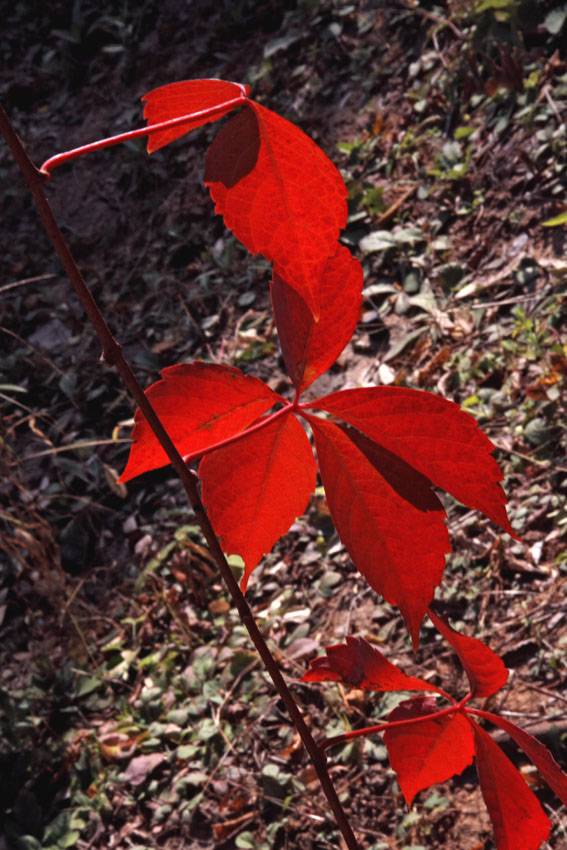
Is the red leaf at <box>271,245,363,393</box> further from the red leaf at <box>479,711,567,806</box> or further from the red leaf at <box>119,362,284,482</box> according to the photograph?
the red leaf at <box>479,711,567,806</box>

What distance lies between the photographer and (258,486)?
24.1 inches

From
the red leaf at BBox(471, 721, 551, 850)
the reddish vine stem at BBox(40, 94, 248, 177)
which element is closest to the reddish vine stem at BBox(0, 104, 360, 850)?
the reddish vine stem at BBox(40, 94, 248, 177)

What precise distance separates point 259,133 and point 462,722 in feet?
1.74

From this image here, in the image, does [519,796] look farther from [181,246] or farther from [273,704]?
[181,246]

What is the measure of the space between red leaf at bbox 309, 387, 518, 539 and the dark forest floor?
3.26ft

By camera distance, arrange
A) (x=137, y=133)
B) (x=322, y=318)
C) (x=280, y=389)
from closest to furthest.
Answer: (x=137, y=133) < (x=322, y=318) < (x=280, y=389)

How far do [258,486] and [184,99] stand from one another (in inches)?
11.9

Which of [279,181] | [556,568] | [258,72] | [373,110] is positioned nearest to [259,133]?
[279,181]

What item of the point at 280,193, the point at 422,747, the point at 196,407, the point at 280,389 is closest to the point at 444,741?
the point at 422,747

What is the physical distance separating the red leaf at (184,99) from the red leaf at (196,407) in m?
0.17

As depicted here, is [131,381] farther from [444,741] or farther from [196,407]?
[444,741]

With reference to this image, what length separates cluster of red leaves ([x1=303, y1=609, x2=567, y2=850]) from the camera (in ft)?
2.10

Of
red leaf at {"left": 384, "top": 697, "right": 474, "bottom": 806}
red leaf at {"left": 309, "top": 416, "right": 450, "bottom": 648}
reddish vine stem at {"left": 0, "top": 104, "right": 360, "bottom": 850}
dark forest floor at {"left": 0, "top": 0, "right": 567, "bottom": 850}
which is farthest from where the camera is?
dark forest floor at {"left": 0, "top": 0, "right": 567, "bottom": 850}

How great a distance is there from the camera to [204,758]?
1797mm
